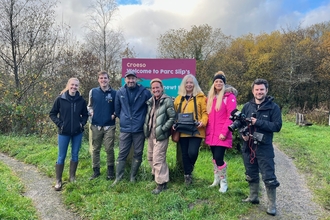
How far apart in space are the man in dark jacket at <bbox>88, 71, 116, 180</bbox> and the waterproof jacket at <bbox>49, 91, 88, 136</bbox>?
27cm

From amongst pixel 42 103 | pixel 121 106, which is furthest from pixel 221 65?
pixel 121 106

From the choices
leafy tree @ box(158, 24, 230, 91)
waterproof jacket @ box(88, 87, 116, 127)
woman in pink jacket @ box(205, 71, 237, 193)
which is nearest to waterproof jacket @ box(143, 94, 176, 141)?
woman in pink jacket @ box(205, 71, 237, 193)

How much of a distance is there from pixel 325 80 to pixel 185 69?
27170 millimetres

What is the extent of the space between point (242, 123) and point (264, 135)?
356mm

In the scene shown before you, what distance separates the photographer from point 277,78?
28.7 meters

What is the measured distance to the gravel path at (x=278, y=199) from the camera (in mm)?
4055

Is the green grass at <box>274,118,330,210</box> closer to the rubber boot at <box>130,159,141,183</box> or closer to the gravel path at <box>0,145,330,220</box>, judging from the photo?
the gravel path at <box>0,145,330,220</box>

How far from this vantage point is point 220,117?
4387 mm

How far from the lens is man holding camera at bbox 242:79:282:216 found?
149 inches

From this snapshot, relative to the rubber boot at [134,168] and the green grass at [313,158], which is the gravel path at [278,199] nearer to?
the green grass at [313,158]

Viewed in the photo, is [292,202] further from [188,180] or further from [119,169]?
[119,169]

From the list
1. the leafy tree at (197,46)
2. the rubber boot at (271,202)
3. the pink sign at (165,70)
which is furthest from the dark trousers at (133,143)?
the leafy tree at (197,46)

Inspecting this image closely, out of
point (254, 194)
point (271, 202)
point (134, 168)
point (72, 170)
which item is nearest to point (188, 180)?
point (134, 168)

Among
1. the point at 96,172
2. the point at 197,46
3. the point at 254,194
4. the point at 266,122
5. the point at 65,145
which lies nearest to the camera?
the point at 266,122
